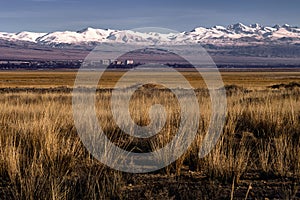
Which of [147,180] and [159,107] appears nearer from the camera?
[147,180]

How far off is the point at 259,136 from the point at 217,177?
150 inches

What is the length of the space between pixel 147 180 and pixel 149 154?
1.70m

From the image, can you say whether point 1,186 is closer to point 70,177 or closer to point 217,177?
point 70,177

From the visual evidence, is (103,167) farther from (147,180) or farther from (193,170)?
(193,170)

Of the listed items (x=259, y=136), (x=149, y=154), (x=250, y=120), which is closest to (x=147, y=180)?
(x=149, y=154)

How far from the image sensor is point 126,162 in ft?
23.3

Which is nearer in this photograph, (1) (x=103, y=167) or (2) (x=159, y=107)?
(1) (x=103, y=167)

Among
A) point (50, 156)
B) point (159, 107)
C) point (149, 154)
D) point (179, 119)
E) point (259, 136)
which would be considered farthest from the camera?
point (159, 107)

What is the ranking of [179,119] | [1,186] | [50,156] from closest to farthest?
[1,186]
[50,156]
[179,119]

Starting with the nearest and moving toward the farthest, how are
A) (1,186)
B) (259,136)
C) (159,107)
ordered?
(1,186)
(259,136)
(159,107)

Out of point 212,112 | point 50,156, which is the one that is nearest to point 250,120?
point 212,112

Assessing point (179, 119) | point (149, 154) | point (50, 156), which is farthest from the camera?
point (179, 119)

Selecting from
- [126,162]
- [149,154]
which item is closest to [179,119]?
[149,154]

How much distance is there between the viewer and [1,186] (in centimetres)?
569
